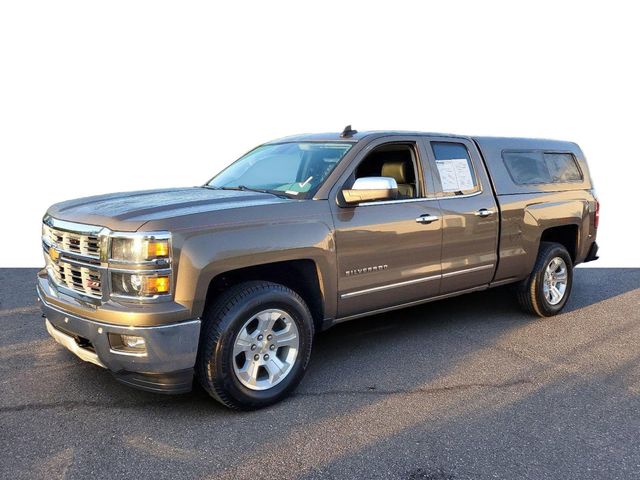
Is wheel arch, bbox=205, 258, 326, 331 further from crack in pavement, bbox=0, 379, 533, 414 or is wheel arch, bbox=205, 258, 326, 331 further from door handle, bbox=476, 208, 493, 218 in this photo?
door handle, bbox=476, 208, 493, 218

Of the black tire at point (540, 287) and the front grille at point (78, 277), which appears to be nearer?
the front grille at point (78, 277)

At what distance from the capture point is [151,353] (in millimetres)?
3576

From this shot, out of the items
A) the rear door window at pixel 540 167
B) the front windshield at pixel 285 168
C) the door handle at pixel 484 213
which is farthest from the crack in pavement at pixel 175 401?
the rear door window at pixel 540 167

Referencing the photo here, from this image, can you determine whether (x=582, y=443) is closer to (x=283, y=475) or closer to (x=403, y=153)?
(x=283, y=475)

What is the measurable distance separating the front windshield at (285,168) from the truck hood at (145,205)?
0.88 feet

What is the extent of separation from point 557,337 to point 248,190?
333 centimetres

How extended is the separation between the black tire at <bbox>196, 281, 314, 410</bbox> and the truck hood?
0.61 m

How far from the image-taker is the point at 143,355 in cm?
360

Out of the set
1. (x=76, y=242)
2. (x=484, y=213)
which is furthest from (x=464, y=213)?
(x=76, y=242)

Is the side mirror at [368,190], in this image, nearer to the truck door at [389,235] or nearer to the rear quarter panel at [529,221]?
the truck door at [389,235]

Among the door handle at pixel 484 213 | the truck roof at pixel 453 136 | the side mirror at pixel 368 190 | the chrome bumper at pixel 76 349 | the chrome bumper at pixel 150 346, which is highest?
the truck roof at pixel 453 136

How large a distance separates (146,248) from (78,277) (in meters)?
0.72

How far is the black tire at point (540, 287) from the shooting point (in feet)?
20.4

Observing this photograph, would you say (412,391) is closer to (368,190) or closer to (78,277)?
(368,190)
